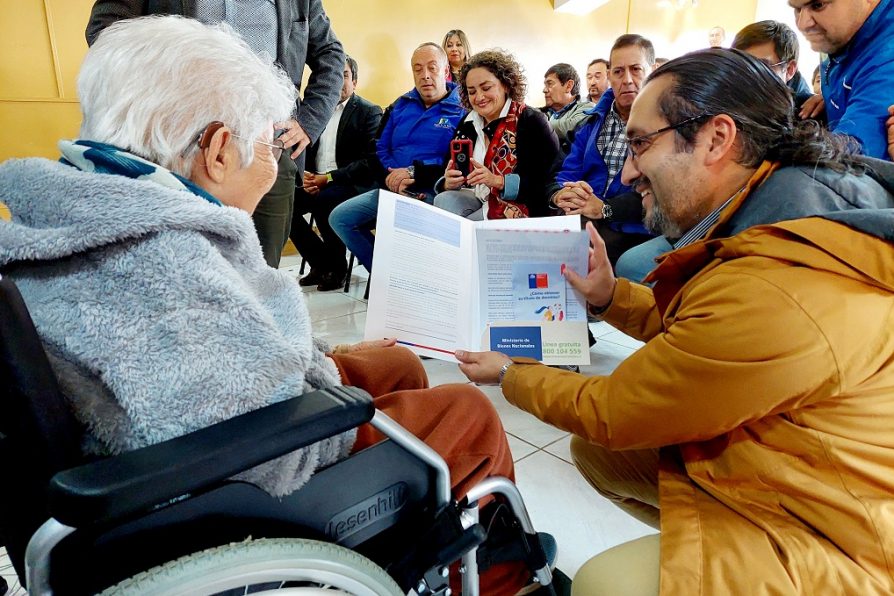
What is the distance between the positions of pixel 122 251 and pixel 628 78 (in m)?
2.14

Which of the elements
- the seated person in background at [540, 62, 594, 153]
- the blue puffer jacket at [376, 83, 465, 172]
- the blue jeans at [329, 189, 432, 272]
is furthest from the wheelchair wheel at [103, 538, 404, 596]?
the seated person in background at [540, 62, 594, 153]

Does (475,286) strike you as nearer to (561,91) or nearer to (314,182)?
(314,182)

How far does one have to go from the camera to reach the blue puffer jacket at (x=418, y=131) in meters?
3.04

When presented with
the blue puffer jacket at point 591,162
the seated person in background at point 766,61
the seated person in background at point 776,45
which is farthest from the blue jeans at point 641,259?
the seated person in background at point 776,45

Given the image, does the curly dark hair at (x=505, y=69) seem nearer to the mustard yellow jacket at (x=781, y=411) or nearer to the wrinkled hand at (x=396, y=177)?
the wrinkled hand at (x=396, y=177)

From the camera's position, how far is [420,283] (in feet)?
3.42

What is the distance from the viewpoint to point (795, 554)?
0.66 metres

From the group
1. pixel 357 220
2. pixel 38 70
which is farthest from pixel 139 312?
pixel 38 70

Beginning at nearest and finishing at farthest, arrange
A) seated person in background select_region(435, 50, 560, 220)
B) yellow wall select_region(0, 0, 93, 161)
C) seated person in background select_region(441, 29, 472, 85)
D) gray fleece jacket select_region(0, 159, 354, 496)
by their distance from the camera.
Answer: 1. gray fleece jacket select_region(0, 159, 354, 496)
2. seated person in background select_region(435, 50, 560, 220)
3. yellow wall select_region(0, 0, 93, 161)
4. seated person in background select_region(441, 29, 472, 85)

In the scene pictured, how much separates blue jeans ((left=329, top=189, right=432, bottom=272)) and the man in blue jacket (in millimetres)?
1786

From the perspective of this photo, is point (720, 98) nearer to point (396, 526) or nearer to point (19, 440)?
point (396, 526)

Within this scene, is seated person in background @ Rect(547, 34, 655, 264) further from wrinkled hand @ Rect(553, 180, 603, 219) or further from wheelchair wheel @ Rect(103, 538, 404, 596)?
wheelchair wheel @ Rect(103, 538, 404, 596)

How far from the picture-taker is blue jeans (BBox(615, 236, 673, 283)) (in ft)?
6.24

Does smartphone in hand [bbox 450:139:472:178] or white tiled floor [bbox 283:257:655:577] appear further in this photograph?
smartphone in hand [bbox 450:139:472:178]
